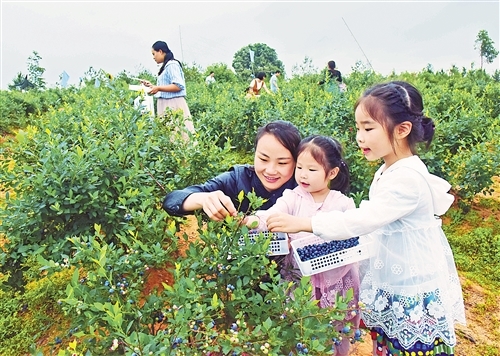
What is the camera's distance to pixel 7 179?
2.32 metres

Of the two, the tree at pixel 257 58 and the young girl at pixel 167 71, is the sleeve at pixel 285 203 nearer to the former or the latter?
the young girl at pixel 167 71

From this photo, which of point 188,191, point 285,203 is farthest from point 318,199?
point 188,191

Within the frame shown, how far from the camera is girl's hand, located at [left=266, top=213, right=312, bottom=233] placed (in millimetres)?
1374

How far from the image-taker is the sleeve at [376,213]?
1387mm

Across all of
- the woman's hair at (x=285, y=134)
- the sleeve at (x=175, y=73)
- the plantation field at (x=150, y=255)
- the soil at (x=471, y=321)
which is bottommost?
the soil at (x=471, y=321)

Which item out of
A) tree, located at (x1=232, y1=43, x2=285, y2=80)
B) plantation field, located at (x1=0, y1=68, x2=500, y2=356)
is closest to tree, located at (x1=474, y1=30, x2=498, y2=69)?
tree, located at (x1=232, y1=43, x2=285, y2=80)

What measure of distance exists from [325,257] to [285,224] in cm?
23

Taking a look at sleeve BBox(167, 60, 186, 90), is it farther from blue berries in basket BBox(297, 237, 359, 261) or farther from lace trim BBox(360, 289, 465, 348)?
lace trim BBox(360, 289, 465, 348)

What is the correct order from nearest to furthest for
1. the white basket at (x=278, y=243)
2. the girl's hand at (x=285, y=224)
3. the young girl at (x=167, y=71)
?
the girl's hand at (x=285, y=224) → the white basket at (x=278, y=243) → the young girl at (x=167, y=71)

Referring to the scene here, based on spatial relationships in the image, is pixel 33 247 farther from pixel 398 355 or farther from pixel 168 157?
pixel 398 355

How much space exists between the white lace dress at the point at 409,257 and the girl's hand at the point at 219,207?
322mm

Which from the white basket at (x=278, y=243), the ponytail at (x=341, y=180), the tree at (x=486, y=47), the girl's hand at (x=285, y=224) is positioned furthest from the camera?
the tree at (x=486, y=47)

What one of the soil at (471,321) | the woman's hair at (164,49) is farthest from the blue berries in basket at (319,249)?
the woman's hair at (164,49)

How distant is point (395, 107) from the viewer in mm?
1491
